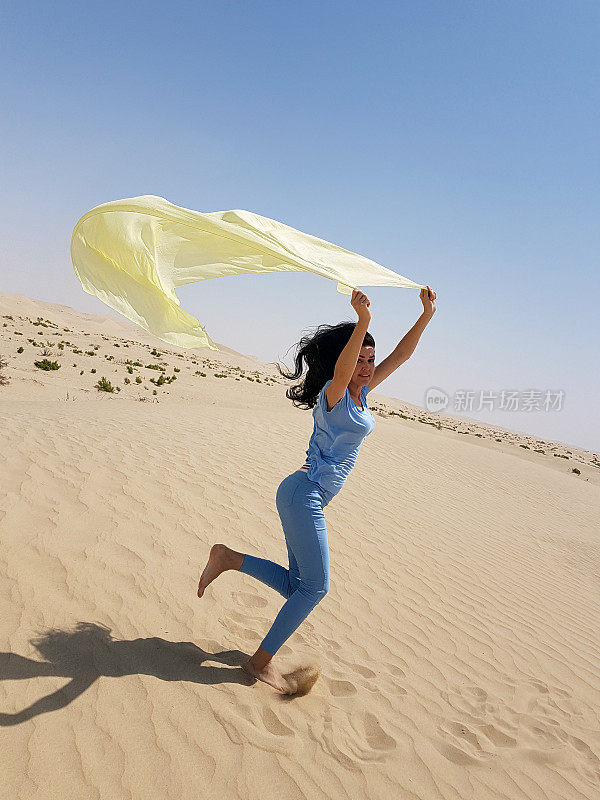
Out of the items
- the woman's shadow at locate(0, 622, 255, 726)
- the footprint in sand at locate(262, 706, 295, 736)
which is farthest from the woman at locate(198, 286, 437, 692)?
the woman's shadow at locate(0, 622, 255, 726)

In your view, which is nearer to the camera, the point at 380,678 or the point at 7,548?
the point at 380,678

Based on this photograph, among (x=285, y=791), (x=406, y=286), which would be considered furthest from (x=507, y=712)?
(x=406, y=286)

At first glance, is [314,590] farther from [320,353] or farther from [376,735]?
[320,353]

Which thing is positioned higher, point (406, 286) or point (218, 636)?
point (406, 286)

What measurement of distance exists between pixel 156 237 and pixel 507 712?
153 inches

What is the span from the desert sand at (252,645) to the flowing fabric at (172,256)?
194cm

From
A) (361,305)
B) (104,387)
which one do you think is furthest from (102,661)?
(104,387)

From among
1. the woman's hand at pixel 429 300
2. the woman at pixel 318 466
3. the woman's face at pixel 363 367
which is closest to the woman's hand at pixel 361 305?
the woman at pixel 318 466

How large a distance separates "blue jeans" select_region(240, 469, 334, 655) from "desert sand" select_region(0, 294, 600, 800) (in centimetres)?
58

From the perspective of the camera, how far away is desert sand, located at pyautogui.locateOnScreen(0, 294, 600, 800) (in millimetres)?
2346

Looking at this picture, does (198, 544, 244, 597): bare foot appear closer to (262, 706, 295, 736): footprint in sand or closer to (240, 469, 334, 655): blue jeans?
(240, 469, 334, 655): blue jeans

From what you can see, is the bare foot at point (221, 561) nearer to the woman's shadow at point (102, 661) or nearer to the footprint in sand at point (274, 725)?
the woman's shadow at point (102, 661)

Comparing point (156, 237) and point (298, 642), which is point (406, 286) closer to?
point (156, 237)

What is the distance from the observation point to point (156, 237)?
10.4 feet
